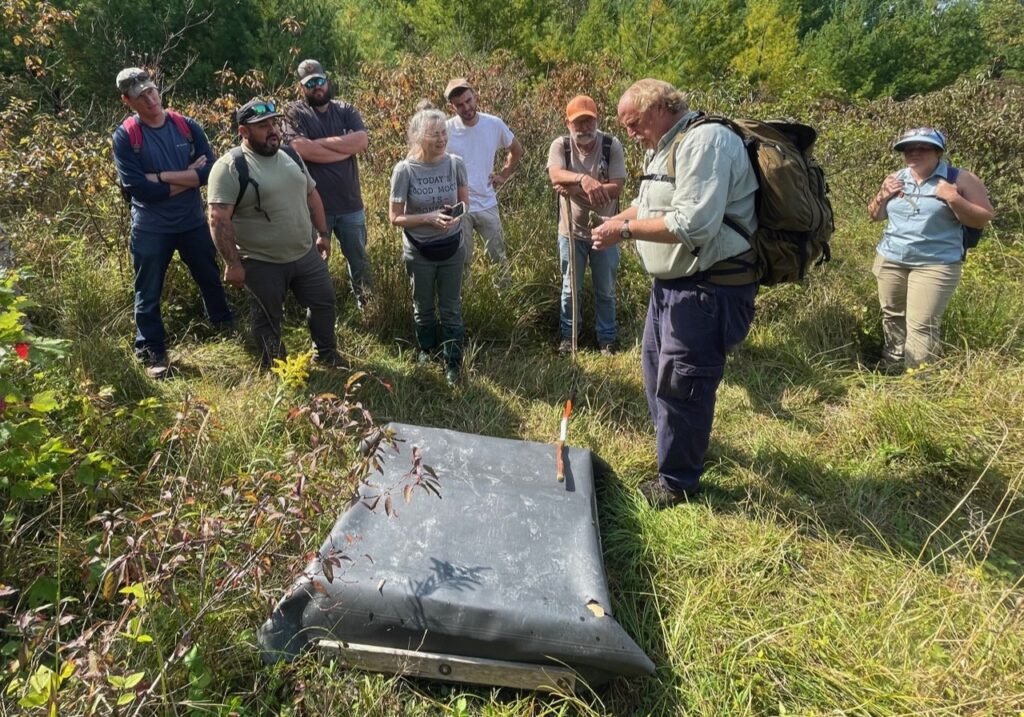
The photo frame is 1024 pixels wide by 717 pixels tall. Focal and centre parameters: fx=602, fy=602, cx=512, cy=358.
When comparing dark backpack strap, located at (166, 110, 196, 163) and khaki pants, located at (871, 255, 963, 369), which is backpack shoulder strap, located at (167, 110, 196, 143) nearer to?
dark backpack strap, located at (166, 110, 196, 163)

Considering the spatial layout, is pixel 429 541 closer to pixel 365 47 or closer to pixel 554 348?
pixel 554 348

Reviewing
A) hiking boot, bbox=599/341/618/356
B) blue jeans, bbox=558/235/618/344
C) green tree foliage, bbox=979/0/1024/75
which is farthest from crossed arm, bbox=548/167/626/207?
green tree foliage, bbox=979/0/1024/75

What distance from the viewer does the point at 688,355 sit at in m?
2.54

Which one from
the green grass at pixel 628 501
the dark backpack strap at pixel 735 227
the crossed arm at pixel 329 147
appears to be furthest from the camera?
the crossed arm at pixel 329 147

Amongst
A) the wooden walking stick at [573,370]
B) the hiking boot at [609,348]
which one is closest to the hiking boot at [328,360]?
the wooden walking stick at [573,370]

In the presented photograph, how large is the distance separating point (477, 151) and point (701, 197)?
2.60 m

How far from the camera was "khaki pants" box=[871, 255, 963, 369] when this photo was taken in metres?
3.61

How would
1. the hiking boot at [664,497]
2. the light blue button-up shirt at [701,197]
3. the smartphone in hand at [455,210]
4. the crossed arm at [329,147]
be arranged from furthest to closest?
the crossed arm at [329,147] → the smartphone in hand at [455,210] → the hiking boot at [664,497] → the light blue button-up shirt at [701,197]

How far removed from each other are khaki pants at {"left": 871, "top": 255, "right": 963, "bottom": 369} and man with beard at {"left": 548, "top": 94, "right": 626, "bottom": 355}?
176 centimetres

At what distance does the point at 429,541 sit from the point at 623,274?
3.10 metres

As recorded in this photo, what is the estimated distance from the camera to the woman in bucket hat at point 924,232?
135 inches

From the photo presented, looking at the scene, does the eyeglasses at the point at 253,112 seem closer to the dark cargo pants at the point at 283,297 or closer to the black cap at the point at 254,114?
the black cap at the point at 254,114

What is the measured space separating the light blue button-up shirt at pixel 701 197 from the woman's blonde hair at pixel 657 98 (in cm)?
7

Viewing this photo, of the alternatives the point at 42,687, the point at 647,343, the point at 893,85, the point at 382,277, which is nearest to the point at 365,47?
the point at 382,277
